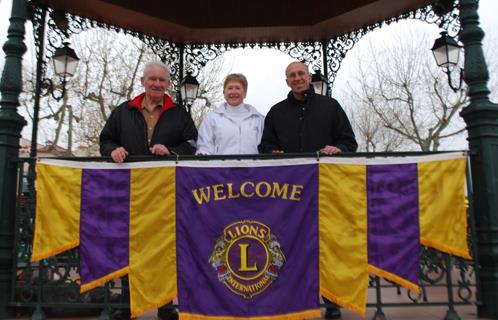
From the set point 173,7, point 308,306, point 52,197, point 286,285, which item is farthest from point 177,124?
point 173,7

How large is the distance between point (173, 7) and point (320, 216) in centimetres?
517

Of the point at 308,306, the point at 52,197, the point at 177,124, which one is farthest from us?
the point at 177,124

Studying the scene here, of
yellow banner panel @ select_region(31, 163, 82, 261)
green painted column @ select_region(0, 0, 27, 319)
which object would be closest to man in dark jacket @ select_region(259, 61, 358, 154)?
yellow banner panel @ select_region(31, 163, 82, 261)

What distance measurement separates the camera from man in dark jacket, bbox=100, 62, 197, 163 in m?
3.91

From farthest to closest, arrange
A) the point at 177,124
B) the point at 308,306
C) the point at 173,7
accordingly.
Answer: the point at 173,7, the point at 177,124, the point at 308,306

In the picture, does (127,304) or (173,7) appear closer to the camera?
(127,304)

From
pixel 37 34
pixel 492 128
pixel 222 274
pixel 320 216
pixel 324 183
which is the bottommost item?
pixel 222 274

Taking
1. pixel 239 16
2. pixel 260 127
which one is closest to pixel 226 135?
pixel 260 127

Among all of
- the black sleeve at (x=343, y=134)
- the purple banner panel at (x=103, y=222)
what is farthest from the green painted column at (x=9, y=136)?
the black sleeve at (x=343, y=134)

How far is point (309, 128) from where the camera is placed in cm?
405

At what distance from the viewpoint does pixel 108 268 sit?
3529 mm

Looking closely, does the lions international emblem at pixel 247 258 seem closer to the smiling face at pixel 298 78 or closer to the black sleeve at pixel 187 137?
the black sleeve at pixel 187 137

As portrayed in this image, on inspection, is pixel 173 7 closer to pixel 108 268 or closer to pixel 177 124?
pixel 177 124

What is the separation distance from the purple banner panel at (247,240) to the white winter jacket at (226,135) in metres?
0.54
